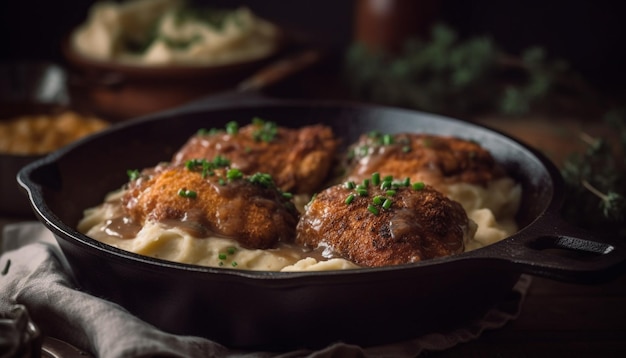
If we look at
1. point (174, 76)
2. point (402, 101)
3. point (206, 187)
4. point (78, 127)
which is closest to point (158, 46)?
point (174, 76)

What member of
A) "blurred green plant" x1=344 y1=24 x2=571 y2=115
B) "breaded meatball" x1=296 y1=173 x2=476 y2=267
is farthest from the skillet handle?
"blurred green plant" x1=344 y1=24 x2=571 y2=115

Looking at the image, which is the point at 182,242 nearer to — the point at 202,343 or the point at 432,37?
the point at 202,343

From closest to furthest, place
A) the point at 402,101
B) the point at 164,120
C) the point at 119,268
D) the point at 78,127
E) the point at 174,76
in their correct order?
the point at 119,268
the point at 164,120
the point at 78,127
the point at 174,76
the point at 402,101

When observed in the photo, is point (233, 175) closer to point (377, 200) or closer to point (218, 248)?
point (218, 248)

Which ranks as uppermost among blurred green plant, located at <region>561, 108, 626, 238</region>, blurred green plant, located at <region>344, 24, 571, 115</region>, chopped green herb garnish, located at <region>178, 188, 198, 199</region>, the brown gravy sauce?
chopped green herb garnish, located at <region>178, 188, 198, 199</region>

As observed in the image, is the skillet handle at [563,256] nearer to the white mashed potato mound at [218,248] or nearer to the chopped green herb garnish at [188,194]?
the white mashed potato mound at [218,248]

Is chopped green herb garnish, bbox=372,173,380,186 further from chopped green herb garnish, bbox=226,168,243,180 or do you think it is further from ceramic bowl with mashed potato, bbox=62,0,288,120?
ceramic bowl with mashed potato, bbox=62,0,288,120

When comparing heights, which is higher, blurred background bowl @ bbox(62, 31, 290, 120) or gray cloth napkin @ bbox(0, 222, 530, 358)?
gray cloth napkin @ bbox(0, 222, 530, 358)
